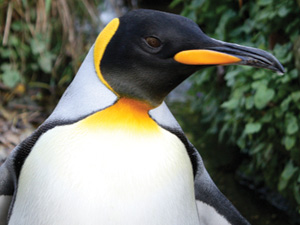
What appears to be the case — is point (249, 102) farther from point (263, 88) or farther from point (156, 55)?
point (156, 55)

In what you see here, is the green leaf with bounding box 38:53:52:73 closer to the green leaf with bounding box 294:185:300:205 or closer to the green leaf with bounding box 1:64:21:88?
the green leaf with bounding box 1:64:21:88

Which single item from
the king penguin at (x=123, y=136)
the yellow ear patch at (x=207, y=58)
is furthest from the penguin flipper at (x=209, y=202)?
the yellow ear patch at (x=207, y=58)

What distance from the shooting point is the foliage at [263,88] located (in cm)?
253

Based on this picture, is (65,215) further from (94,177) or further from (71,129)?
(71,129)

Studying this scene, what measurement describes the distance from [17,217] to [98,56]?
58 centimetres

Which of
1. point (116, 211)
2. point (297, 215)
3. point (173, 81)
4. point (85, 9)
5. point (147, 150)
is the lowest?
point (297, 215)

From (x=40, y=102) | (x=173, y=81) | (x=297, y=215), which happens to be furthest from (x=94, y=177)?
(x=40, y=102)

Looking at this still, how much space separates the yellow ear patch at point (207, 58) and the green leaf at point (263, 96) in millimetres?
1365

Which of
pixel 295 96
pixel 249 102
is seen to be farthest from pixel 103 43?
pixel 249 102

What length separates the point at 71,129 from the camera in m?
1.37

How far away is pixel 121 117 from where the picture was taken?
1.35 m

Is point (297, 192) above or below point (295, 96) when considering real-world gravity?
below

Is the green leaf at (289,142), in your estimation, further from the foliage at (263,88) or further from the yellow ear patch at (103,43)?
the yellow ear patch at (103,43)

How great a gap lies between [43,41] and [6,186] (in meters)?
2.46
